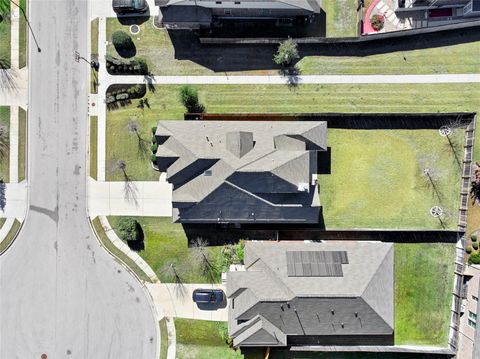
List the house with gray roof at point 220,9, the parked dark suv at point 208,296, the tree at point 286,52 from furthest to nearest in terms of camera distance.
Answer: the parked dark suv at point 208,296 → the tree at point 286,52 → the house with gray roof at point 220,9

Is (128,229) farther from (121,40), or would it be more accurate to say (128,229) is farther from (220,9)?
(220,9)

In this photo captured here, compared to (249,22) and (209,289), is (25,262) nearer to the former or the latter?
(209,289)

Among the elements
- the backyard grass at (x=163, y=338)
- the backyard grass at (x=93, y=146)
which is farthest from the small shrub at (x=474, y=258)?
the backyard grass at (x=93, y=146)

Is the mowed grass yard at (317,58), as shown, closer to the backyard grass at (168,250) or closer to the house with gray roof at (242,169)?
the house with gray roof at (242,169)

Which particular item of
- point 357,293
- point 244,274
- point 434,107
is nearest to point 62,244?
point 244,274

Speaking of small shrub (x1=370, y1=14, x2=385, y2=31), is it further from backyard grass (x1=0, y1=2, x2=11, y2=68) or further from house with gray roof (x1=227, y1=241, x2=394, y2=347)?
backyard grass (x1=0, y1=2, x2=11, y2=68)

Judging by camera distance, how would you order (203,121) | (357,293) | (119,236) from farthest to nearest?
(119,236), (203,121), (357,293)
